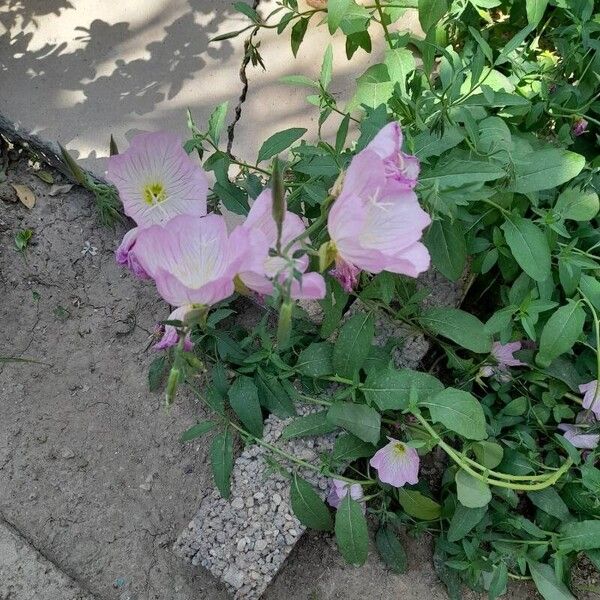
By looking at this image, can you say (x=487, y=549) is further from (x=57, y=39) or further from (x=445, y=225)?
(x=57, y=39)

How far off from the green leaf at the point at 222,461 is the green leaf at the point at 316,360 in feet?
0.76

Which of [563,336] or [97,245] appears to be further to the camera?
[97,245]

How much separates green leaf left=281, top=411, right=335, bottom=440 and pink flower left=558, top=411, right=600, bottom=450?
531mm

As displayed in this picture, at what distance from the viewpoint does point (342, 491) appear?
1544 millimetres

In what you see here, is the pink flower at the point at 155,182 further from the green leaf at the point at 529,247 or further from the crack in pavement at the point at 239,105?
the crack in pavement at the point at 239,105

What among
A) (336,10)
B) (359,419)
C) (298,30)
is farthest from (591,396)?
(298,30)

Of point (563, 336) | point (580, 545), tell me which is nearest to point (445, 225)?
point (563, 336)

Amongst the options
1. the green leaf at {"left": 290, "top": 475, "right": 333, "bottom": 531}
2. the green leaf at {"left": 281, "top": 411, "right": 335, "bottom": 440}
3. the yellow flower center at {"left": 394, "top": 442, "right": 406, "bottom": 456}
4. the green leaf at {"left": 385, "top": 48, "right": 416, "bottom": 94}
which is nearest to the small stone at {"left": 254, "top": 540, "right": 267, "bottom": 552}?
the green leaf at {"left": 290, "top": 475, "right": 333, "bottom": 531}

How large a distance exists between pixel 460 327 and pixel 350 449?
1.15 ft

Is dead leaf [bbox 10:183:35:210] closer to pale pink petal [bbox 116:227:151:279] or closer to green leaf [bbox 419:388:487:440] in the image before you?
pale pink petal [bbox 116:227:151:279]

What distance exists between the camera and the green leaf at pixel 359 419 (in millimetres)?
1426

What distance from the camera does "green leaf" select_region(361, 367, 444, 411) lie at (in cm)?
143

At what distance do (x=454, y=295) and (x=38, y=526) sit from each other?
114 cm

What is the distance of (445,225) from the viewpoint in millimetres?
1340
